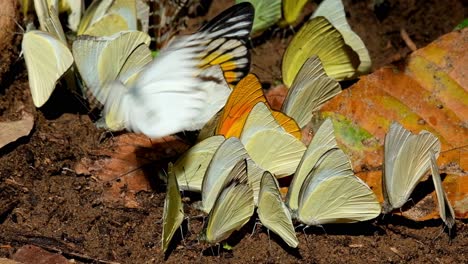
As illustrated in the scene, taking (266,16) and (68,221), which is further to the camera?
(266,16)

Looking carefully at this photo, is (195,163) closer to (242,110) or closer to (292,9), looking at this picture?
(242,110)

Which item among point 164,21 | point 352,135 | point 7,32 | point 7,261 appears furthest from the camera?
point 164,21

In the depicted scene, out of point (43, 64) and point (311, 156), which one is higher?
point (43, 64)

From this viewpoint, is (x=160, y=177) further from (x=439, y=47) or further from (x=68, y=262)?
(x=439, y=47)

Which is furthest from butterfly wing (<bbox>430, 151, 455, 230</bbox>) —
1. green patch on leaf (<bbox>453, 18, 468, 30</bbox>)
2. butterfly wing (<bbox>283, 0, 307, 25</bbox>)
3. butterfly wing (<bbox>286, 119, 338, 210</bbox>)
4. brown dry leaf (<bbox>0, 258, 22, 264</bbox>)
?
brown dry leaf (<bbox>0, 258, 22, 264</bbox>)

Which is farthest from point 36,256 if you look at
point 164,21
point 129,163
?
point 164,21

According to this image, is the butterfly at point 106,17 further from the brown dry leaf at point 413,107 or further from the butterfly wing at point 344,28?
the brown dry leaf at point 413,107

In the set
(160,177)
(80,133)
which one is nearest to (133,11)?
(80,133)
